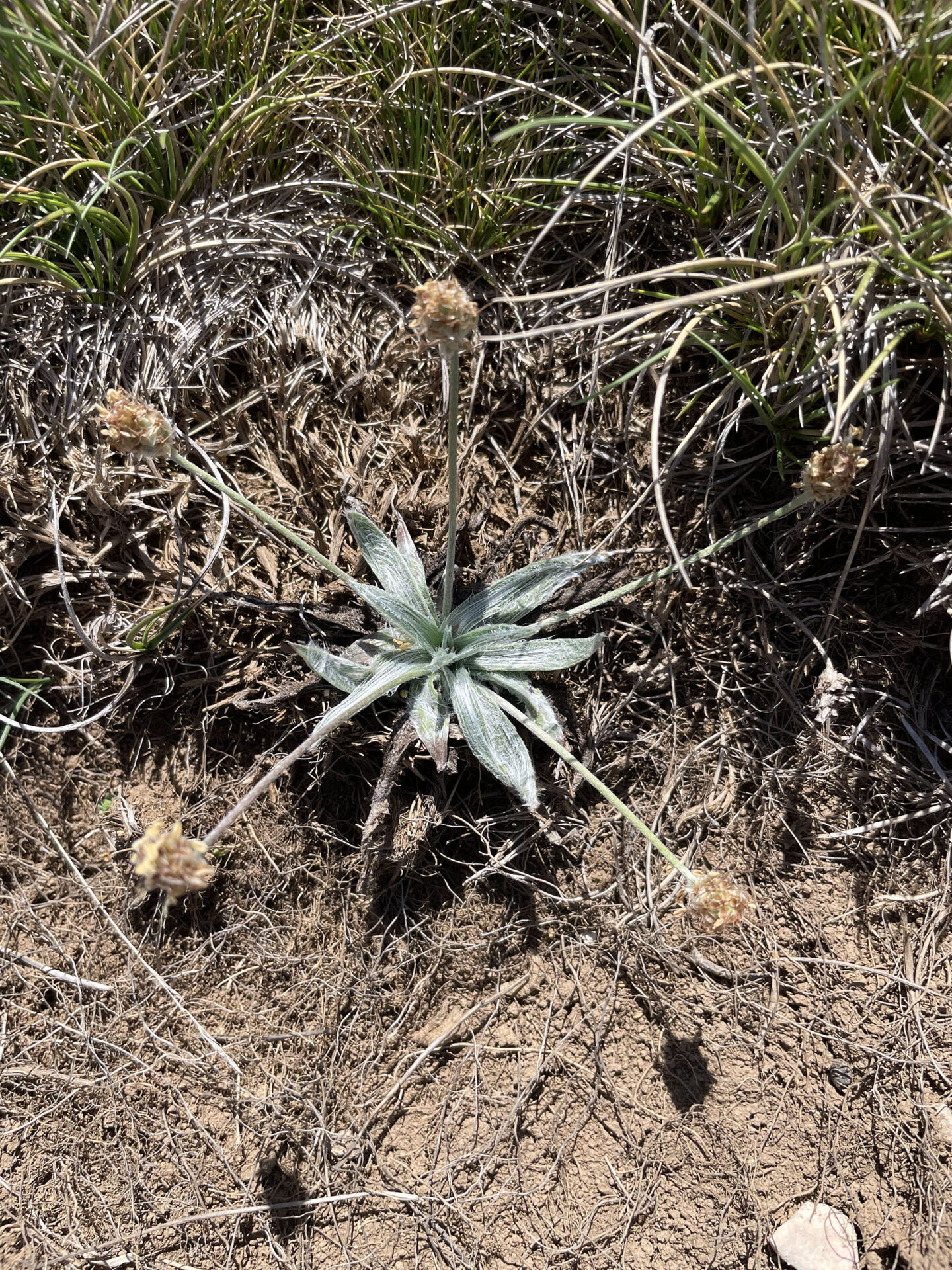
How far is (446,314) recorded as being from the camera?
131cm

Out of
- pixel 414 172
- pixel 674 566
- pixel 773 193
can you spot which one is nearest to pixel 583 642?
pixel 674 566

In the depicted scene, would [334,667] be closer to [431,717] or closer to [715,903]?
[431,717]

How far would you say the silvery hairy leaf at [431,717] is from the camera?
1.71m

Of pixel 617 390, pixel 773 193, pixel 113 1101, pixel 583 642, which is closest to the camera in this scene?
pixel 773 193

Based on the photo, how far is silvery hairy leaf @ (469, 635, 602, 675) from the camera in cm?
176

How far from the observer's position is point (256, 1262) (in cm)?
181

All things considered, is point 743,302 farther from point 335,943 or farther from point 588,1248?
point 588,1248

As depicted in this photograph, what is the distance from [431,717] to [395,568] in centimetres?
35

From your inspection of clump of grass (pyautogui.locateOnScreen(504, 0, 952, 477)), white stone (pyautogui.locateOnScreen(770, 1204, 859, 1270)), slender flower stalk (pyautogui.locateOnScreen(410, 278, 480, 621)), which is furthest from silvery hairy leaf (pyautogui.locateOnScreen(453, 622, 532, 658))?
white stone (pyautogui.locateOnScreen(770, 1204, 859, 1270))

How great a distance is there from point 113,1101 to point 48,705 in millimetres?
906

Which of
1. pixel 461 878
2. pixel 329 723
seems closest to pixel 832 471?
pixel 329 723

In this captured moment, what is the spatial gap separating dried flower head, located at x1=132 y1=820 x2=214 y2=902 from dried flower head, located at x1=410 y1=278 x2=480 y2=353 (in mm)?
843

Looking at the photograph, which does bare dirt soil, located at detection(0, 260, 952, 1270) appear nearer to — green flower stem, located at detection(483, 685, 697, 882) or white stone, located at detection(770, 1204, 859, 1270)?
white stone, located at detection(770, 1204, 859, 1270)

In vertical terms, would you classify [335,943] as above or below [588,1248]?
above
